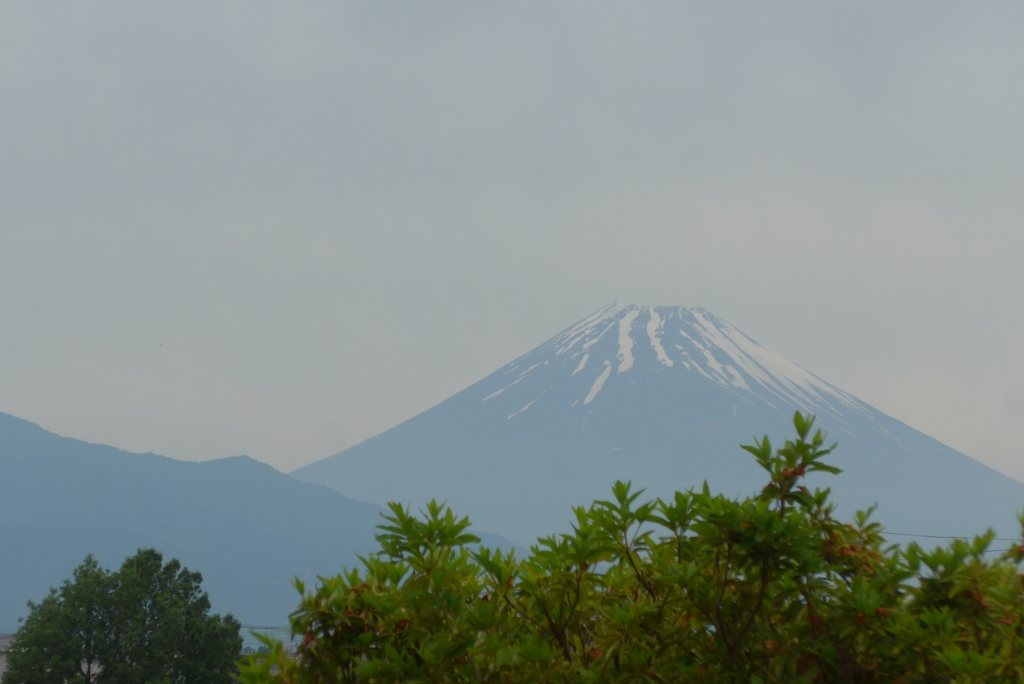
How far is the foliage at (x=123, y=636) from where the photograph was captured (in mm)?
38094

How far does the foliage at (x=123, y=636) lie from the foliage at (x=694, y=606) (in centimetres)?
4138

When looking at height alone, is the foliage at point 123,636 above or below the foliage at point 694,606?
below

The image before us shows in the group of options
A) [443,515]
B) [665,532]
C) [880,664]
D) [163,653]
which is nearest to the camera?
[880,664]

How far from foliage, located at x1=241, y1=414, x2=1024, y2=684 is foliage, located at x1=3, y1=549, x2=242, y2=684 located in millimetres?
41375

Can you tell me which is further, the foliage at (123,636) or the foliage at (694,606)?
the foliage at (123,636)

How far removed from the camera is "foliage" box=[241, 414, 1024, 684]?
2.29 m

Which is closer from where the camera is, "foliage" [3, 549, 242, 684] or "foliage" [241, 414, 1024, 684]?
"foliage" [241, 414, 1024, 684]

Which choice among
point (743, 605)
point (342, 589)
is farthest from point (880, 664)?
point (342, 589)

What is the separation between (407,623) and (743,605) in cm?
102

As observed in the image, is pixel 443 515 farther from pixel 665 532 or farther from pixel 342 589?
pixel 665 532

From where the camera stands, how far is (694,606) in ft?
7.90

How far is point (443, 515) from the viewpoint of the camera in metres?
2.76

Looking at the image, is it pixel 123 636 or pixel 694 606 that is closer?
pixel 694 606

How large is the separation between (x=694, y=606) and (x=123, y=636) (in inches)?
1764
